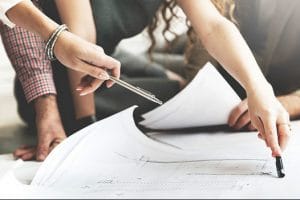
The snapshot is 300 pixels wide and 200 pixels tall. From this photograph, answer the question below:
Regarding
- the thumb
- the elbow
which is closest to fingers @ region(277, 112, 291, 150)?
the elbow

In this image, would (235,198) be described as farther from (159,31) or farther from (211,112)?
(159,31)

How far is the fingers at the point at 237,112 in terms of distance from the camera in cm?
51

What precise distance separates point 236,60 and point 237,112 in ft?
0.24

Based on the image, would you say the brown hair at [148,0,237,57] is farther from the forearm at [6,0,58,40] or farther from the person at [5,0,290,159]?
the forearm at [6,0,58,40]

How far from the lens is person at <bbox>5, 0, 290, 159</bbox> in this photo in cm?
41

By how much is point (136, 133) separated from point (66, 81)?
98 millimetres

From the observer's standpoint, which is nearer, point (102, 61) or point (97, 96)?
point (102, 61)

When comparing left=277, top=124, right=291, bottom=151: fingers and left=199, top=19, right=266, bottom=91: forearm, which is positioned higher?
left=199, top=19, right=266, bottom=91: forearm

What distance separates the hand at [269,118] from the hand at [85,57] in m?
0.12

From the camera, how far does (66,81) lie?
521mm

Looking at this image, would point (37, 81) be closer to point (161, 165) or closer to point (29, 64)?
point (29, 64)

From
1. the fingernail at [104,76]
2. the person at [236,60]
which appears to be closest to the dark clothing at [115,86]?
the person at [236,60]

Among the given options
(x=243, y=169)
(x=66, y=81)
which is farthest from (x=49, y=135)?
(x=243, y=169)

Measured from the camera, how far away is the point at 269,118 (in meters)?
0.41
